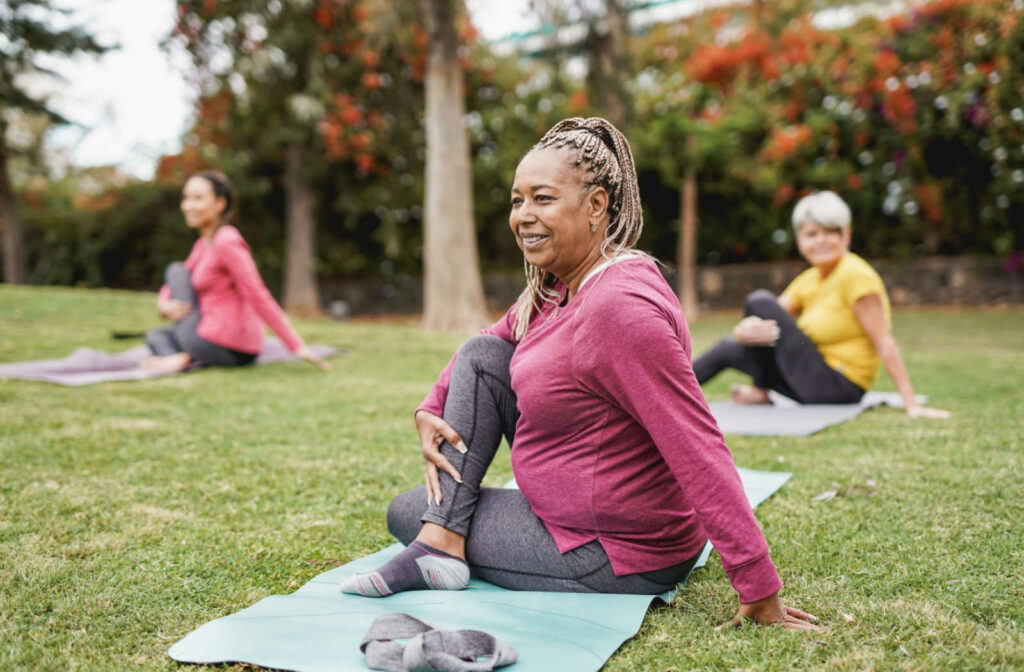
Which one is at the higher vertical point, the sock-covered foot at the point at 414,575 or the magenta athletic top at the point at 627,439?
the magenta athletic top at the point at 627,439

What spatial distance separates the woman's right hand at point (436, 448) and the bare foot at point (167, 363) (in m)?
4.73

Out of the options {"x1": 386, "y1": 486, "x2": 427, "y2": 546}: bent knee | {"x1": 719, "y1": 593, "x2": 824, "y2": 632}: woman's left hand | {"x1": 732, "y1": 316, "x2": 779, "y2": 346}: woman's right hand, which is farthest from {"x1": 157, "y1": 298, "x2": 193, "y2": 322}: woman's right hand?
{"x1": 719, "y1": 593, "x2": 824, "y2": 632}: woman's left hand

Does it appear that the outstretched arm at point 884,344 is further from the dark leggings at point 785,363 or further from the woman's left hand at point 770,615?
the woman's left hand at point 770,615

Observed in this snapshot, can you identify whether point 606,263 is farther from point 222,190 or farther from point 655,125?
point 655,125

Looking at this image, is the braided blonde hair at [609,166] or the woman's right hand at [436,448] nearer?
the braided blonde hair at [609,166]

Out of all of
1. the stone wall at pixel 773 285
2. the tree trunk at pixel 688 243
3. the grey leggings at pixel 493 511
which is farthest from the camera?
the tree trunk at pixel 688 243

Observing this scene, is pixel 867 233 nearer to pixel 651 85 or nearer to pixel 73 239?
pixel 651 85

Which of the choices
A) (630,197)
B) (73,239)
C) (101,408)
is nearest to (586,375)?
(630,197)

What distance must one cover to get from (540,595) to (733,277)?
593 inches

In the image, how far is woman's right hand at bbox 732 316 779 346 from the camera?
491 cm

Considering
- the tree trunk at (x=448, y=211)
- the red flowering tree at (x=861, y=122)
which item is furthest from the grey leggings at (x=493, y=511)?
the red flowering tree at (x=861, y=122)

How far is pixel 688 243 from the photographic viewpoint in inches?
619

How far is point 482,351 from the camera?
2.37 meters

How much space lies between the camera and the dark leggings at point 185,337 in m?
6.55
